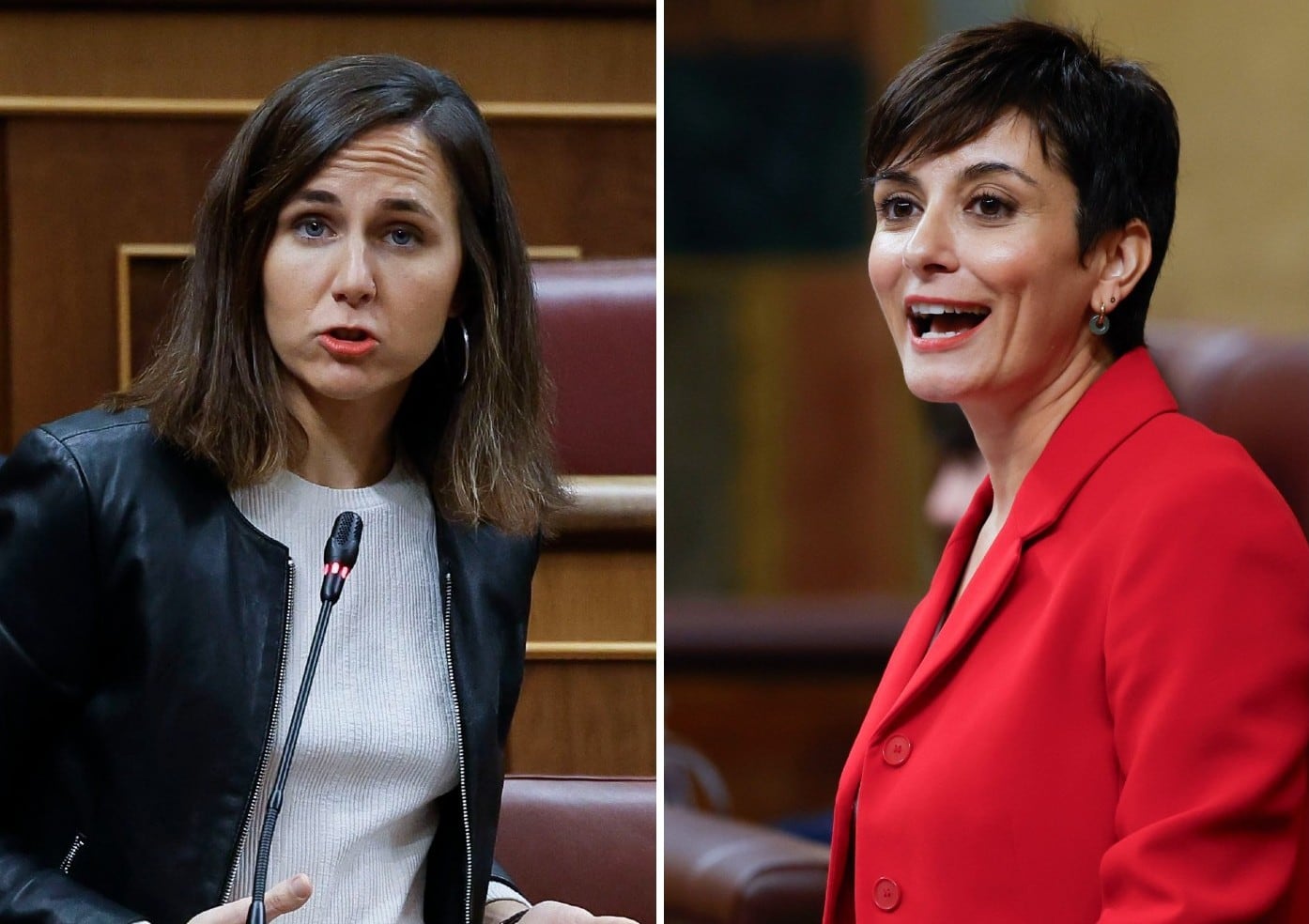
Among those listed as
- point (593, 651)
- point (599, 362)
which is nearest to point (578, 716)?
point (593, 651)

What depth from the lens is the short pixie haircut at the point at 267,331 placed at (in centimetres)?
83

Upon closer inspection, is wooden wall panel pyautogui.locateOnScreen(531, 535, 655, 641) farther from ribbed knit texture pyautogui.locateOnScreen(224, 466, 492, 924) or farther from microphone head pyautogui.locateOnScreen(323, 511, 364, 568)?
microphone head pyautogui.locateOnScreen(323, 511, 364, 568)

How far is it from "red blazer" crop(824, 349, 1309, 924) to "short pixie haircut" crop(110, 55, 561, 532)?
1.10 feet

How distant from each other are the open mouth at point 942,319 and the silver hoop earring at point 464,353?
0.32 metres

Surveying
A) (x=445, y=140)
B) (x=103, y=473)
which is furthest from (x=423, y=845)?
(x=445, y=140)

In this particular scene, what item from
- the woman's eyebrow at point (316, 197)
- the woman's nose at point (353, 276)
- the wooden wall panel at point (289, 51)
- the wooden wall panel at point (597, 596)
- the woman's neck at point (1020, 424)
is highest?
the wooden wall panel at point (289, 51)

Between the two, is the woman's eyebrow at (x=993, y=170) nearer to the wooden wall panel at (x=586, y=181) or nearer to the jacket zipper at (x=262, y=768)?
the jacket zipper at (x=262, y=768)

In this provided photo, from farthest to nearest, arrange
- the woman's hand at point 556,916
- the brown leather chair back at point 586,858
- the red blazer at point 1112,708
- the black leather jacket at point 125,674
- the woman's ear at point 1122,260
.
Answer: the brown leather chair back at point 586,858 → the woman's hand at point 556,916 → the black leather jacket at point 125,674 → the woman's ear at point 1122,260 → the red blazer at point 1112,708

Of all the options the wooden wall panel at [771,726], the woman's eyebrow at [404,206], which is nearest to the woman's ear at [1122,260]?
the wooden wall panel at [771,726]

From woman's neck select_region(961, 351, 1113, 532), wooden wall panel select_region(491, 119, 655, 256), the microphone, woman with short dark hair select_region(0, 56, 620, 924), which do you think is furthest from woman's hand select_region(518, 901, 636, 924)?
wooden wall panel select_region(491, 119, 655, 256)

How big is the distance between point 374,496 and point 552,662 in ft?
0.93

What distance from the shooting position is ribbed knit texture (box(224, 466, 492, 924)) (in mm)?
817

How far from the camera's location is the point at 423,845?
877mm

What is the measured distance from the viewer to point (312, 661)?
0.72 metres
